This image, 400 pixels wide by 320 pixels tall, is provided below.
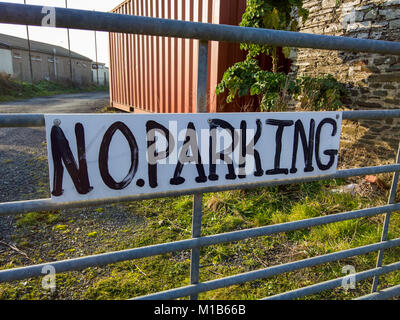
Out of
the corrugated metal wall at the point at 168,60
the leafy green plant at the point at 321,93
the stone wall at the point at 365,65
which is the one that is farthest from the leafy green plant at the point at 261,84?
the stone wall at the point at 365,65

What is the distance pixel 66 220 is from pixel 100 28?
2.70 m

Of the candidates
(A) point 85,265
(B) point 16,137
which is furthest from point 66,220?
(B) point 16,137

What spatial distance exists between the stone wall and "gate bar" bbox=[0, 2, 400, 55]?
11.2 ft

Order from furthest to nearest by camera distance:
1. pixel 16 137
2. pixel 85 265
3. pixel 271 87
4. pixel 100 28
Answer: pixel 16 137 → pixel 271 87 → pixel 85 265 → pixel 100 28

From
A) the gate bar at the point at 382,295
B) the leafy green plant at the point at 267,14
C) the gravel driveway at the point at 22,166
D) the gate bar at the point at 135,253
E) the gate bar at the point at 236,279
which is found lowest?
the gravel driveway at the point at 22,166

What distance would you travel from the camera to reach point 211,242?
1068 mm

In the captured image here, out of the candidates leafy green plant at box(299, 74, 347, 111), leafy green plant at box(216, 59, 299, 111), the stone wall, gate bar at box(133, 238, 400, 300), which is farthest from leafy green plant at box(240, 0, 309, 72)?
gate bar at box(133, 238, 400, 300)

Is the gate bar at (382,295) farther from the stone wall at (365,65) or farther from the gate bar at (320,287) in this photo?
the stone wall at (365,65)

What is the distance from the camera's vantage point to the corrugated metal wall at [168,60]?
4.69 metres

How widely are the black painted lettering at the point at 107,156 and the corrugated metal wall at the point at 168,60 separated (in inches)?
141

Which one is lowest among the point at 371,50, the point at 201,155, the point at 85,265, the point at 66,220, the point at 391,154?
the point at 66,220

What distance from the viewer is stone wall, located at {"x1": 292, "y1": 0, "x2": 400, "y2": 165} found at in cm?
388

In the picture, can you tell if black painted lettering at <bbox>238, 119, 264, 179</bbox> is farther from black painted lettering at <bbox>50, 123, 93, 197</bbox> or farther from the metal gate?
black painted lettering at <bbox>50, 123, 93, 197</bbox>

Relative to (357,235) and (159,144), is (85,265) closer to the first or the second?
(159,144)
